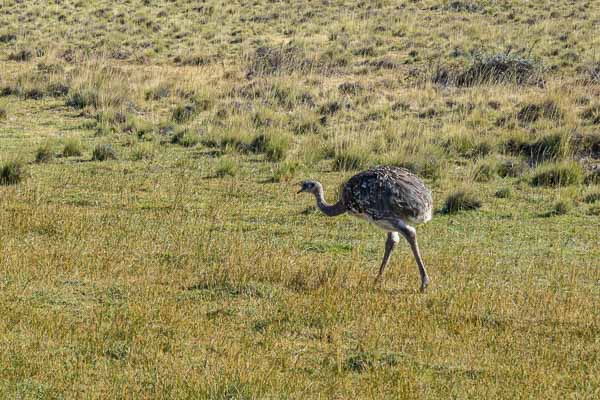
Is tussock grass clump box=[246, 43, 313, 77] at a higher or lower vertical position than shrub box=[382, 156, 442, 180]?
lower

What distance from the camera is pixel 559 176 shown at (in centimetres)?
1717

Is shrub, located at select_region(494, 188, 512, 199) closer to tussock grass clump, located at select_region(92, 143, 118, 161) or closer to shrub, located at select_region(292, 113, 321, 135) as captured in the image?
shrub, located at select_region(292, 113, 321, 135)

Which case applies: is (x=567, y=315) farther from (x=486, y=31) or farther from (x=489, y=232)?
(x=486, y=31)

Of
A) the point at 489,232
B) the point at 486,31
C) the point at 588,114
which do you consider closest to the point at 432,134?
the point at 588,114

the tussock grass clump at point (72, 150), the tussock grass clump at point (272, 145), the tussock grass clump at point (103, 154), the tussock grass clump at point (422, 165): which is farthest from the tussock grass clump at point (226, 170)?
the tussock grass clump at point (72, 150)

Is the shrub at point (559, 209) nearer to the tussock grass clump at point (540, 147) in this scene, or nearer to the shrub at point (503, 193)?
the shrub at point (503, 193)

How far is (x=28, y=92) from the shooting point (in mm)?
27219

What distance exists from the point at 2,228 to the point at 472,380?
7377 mm

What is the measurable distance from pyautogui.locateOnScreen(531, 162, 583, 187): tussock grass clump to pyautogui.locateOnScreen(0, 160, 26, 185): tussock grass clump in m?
9.19

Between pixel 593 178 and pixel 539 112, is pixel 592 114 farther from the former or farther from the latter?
pixel 593 178

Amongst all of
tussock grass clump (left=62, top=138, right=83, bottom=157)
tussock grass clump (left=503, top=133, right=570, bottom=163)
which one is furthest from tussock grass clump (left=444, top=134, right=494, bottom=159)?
tussock grass clump (left=62, top=138, right=83, bottom=157)

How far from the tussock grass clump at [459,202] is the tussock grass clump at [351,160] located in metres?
3.67

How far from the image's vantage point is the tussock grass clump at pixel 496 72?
90.0 feet

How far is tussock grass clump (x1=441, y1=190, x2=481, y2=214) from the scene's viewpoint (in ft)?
49.6
